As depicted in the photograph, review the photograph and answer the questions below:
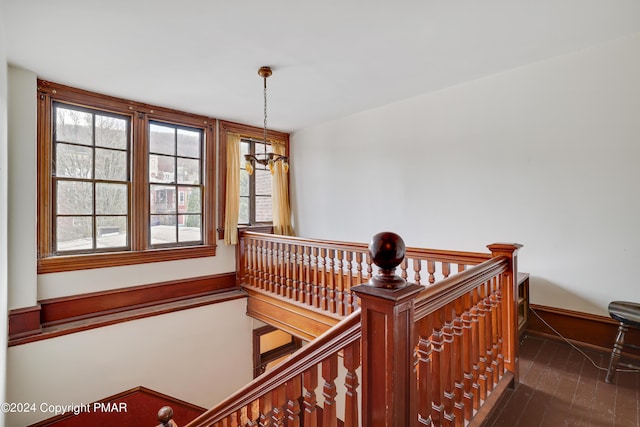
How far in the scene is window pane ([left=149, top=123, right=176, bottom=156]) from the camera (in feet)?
13.5

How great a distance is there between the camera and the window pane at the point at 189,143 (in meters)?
4.38

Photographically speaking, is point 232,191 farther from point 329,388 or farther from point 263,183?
point 329,388

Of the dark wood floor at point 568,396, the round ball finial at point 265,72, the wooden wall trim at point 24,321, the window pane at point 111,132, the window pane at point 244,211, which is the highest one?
the round ball finial at point 265,72

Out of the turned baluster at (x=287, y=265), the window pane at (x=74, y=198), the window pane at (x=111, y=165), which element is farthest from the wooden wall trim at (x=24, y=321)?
the turned baluster at (x=287, y=265)

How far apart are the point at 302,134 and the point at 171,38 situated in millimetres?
3035

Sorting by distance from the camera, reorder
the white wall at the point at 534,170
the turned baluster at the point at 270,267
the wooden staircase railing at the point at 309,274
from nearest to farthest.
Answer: the white wall at the point at 534,170
the wooden staircase railing at the point at 309,274
the turned baluster at the point at 270,267

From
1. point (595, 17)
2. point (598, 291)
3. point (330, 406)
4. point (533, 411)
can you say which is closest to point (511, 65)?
point (595, 17)

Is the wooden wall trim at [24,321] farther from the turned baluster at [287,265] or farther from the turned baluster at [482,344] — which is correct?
the turned baluster at [482,344]

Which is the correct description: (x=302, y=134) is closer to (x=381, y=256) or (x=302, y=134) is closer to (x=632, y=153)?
(x=632, y=153)

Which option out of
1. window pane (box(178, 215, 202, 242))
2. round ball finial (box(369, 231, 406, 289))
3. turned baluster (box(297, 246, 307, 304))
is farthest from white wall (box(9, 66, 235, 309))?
round ball finial (box(369, 231, 406, 289))

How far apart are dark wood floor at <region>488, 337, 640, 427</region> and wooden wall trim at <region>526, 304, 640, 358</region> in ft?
0.49

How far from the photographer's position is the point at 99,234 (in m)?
3.72

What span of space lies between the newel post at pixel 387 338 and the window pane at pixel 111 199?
392 cm

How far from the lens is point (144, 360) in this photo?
367 centimetres
